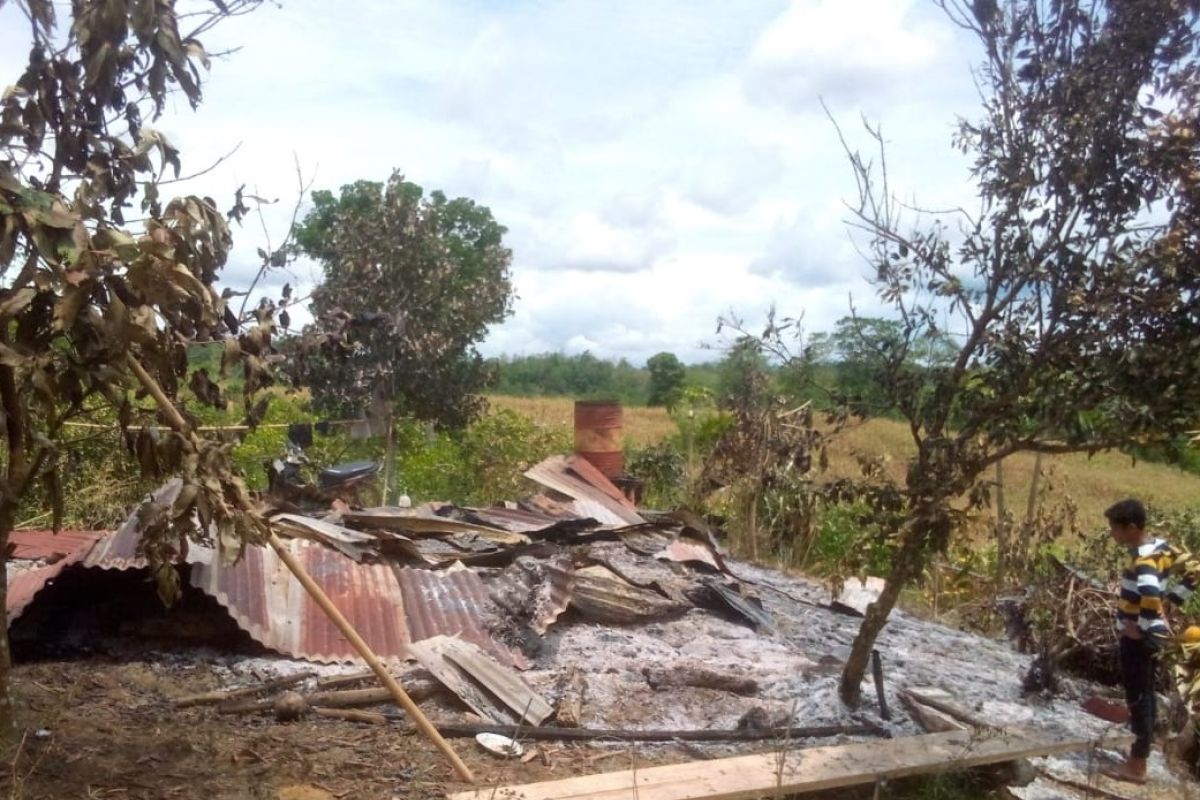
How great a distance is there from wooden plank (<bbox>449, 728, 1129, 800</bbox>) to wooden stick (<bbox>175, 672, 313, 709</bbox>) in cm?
173

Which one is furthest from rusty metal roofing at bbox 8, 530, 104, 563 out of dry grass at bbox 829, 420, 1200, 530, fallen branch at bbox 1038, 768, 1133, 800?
dry grass at bbox 829, 420, 1200, 530

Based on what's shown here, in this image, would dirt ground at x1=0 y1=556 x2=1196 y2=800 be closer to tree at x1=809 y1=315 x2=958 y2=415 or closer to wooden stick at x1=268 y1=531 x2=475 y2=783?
wooden stick at x1=268 y1=531 x2=475 y2=783

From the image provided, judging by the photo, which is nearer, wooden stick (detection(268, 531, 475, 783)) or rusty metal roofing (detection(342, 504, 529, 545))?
wooden stick (detection(268, 531, 475, 783))

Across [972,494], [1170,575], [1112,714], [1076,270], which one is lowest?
[1112,714]

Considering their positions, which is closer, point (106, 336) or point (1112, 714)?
point (106, 336)

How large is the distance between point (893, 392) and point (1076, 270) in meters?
1.10

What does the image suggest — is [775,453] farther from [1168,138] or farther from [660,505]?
[1168,138]

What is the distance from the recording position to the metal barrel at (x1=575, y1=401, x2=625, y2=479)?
1204 centimetres

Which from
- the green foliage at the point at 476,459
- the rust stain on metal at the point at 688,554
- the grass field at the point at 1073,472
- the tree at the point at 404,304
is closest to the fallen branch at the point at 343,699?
the rust stain on metal at the point at 688,554

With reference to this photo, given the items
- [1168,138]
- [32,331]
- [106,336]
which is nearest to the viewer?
[106,336]

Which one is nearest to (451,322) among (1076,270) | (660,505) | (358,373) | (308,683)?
(358,373)

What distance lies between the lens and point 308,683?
18.8ft

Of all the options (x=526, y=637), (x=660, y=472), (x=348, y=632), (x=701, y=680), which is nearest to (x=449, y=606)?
(x=526, y=637)

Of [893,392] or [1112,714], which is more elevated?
[893,392]
